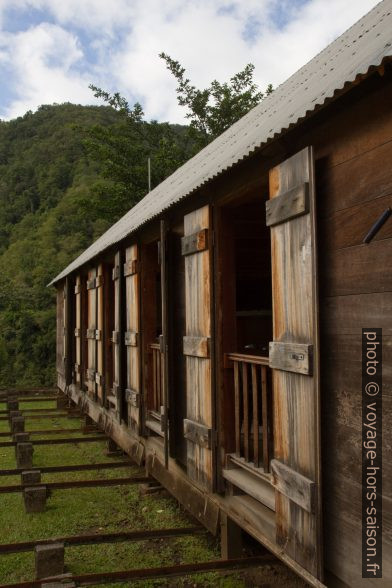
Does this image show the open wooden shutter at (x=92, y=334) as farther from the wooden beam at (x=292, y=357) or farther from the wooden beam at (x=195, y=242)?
the wooden beam at (x=292, y=357)

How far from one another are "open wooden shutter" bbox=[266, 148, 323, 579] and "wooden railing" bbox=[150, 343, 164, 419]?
3.50m

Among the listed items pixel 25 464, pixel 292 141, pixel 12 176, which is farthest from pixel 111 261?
pixel 12 176

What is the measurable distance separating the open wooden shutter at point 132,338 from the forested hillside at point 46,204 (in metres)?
18.7

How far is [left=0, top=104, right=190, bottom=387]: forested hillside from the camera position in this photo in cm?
2755

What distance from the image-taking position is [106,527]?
20.8ft

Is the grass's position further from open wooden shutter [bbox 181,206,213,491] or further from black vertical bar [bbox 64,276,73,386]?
black vertical bar [bbox 64,276,73,386]

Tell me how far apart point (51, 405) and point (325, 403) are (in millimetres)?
16028

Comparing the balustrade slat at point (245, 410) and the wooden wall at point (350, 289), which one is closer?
the wooden wall at point (350, 289)

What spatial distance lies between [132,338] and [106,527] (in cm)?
256

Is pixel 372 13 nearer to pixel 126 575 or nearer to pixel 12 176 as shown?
pixel 126 575

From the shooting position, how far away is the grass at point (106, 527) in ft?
17.0

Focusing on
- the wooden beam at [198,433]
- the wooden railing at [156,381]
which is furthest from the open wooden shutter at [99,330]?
the wooden beam at [198,433]

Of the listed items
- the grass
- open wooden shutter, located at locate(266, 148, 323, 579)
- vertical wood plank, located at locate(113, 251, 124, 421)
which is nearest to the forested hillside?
vertical wood plank, located at locate(113, 251, 124, 421)

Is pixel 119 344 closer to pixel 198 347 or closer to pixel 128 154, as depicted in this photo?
pixel 198 347
